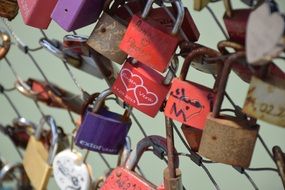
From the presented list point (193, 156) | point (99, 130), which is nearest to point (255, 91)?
point (193, 156)

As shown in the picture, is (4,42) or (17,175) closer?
(4,42)

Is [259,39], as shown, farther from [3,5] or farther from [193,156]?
[3,5]

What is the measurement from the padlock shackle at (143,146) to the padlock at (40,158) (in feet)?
0.64

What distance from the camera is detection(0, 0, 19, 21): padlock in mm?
790

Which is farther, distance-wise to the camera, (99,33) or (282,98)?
(99,33)

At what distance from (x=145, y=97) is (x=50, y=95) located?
36 cm

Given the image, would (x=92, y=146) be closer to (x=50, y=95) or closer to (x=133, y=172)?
(x=133, y=172)

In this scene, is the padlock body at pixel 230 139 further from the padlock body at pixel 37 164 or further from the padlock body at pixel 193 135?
the padlock body at pixel 37 164

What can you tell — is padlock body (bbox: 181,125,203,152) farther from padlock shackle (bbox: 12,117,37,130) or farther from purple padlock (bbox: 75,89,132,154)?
padlock shackle (bbox: 12,117,37,130)

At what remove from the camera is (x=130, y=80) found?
26.0 inches

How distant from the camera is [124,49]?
64 centimetres

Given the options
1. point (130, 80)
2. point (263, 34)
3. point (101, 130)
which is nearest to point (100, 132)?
point (101, 130)

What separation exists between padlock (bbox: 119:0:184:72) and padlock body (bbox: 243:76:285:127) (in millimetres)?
131

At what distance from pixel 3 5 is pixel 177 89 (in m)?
0.35
